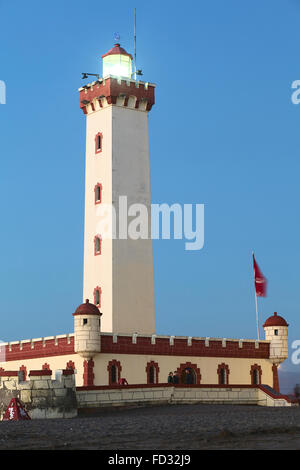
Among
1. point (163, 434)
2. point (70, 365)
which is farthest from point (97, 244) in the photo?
point (163, 434)

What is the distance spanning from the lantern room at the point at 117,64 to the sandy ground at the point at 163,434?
2902 cm

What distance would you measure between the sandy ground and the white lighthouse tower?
66.8 feet

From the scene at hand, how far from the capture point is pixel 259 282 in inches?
1857

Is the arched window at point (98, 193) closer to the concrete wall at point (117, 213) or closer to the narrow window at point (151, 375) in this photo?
the concrete wall at point (117, 213)

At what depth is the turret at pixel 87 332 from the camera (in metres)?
40.1

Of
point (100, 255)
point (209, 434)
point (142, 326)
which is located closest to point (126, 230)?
point (100, 255)

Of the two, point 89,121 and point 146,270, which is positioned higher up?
point 89,121

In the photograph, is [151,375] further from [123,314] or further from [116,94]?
[116,94]

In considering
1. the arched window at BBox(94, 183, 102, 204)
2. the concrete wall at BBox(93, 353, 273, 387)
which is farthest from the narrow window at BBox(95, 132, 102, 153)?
the concrete wall at BBox(93, 353, 273, 387)

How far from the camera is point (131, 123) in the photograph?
4925cm

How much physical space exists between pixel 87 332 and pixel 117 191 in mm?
10353
